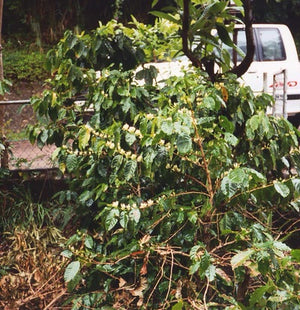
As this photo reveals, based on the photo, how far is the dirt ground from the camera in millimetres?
5727

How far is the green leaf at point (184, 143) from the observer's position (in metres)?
2.49

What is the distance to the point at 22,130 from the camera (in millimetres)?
7922

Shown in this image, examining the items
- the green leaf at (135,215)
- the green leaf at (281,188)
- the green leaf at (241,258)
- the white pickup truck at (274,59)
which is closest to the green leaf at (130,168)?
the green leaf at (135,215)

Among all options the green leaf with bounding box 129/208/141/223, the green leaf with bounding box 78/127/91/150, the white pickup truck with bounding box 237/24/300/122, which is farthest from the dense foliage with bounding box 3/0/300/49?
the green leaf with bounding box 129/208/141/223

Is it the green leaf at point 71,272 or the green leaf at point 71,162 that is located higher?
the green leaf at point 71,162

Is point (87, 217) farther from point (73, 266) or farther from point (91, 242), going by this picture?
point (73, 266)

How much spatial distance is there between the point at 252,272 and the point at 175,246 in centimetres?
57

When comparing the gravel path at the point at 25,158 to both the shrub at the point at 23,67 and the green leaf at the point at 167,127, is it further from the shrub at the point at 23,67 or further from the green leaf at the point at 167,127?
the shrub at the point at 23,67

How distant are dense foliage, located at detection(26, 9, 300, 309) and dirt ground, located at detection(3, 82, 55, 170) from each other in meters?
1.93

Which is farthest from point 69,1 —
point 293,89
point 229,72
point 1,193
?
point 229,72

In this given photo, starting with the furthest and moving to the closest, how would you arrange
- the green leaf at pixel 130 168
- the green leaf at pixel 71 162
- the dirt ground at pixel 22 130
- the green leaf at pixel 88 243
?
the dirt ground at pixel 22 130, the green leaf at pixel 71 162, the green leaf at pixel 88 243, the green leaf at pixel 130 168

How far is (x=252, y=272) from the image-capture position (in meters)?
2.61

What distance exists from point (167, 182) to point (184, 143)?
67 cm

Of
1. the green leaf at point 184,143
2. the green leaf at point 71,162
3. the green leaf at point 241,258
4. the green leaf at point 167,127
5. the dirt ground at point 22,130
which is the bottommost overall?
the dirt ground at point 22,130
